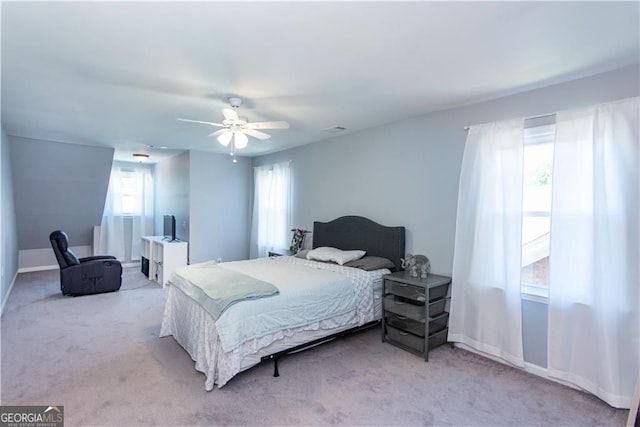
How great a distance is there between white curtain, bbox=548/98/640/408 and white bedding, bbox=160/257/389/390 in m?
1.73

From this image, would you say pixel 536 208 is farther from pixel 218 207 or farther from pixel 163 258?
pixel 163 258

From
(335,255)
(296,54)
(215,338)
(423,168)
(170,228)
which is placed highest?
(296,54)

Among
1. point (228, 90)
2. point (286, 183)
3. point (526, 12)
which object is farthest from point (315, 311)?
point (286, 183)

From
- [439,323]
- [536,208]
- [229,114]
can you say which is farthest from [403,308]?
[229,114]

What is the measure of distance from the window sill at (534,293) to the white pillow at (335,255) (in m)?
1.78

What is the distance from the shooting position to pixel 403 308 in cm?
335

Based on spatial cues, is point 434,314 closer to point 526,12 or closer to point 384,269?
point 384,269

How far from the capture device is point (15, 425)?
6.99 feet

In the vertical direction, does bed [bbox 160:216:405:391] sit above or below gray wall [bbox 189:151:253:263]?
below

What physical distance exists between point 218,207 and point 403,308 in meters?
4.35

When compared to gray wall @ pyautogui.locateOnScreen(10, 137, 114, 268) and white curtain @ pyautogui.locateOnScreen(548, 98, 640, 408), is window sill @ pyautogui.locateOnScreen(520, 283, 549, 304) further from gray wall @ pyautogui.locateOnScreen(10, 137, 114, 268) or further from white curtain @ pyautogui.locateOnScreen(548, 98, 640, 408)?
gray wall @ pyautogui.locateOnScreen(10, 137, 114, 268)

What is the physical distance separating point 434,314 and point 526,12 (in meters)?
2.66

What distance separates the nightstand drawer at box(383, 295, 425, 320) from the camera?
320 centimetres

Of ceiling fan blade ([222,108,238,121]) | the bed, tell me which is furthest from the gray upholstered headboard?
ceiling fan blade ([222,108,238,121])
